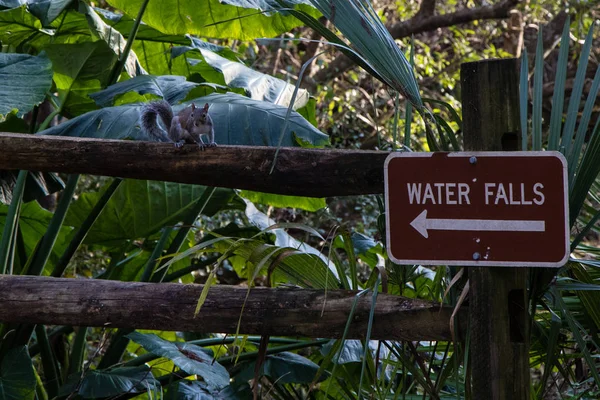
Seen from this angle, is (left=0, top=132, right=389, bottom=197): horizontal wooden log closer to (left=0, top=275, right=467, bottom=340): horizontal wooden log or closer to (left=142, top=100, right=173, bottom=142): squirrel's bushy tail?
(left=0, top=275, right=467, bottom=340): horizontal wooden log

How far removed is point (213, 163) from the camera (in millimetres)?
1333

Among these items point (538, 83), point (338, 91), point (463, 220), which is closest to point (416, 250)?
point (463, 220)

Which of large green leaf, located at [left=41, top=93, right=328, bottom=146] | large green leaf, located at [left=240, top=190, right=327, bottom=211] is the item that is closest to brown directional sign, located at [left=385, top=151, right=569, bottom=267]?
large green leaf, located at [left=41, top=93, right=328, bottom=146]

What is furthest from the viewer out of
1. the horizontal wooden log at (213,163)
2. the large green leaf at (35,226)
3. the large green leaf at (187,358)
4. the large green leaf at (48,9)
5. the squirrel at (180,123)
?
the large green leaf at (35,226)

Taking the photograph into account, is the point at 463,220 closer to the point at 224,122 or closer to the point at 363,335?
the point at 363,335

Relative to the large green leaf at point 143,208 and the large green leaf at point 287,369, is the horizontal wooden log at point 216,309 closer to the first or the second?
the large green leaf at point 287,369

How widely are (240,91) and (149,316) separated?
4.77ft

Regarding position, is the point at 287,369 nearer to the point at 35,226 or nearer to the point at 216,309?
the point at 216,309

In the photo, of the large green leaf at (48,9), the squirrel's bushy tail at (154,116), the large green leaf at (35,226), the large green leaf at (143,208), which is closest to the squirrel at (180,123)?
the squirrel's bushy tail at (154,116)

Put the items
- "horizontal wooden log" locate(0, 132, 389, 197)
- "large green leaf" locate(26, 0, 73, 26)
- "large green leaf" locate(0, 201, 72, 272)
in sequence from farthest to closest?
"large green leaf" locate(0, 201, 72, 272) → "large green leaf" locate(26, 0, 73, 26) → "horizontal wooden log" locate(0, 132, 389, 197)

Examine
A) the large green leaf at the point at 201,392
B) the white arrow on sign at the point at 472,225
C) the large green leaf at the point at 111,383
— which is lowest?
the large green leaf at the point at 201,392

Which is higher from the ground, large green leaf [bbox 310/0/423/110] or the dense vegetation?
large green leaf [bbox 310/0/423/110]

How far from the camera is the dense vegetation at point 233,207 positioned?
1189mm

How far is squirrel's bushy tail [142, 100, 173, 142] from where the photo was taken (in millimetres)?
2137
